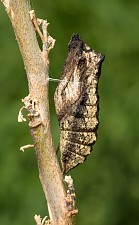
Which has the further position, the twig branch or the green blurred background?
the green blurred background

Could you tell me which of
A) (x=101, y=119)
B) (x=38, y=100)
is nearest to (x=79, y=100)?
(x=38, y=100)

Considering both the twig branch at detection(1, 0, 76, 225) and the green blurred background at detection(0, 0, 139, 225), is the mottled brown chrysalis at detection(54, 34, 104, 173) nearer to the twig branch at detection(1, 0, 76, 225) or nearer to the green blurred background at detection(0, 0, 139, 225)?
the twig branch at detection(1, 0, 76, 225)

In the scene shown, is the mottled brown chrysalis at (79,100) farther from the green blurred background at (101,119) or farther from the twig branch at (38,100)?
the green blurred background at (101,119)

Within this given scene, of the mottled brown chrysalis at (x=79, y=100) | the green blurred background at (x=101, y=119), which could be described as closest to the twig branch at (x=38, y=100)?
the mottled brown chrysalis at (x=79, y=100)

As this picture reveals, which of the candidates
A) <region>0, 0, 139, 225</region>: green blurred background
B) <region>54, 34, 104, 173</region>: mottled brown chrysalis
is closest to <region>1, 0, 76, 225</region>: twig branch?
<region>54, 34, 104, 173</region>: mottled brown chrysalis

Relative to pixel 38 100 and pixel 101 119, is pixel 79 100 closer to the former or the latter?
pixel 38 100

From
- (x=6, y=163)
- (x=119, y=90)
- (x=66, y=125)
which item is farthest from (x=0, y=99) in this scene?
(x=66, y=125)
